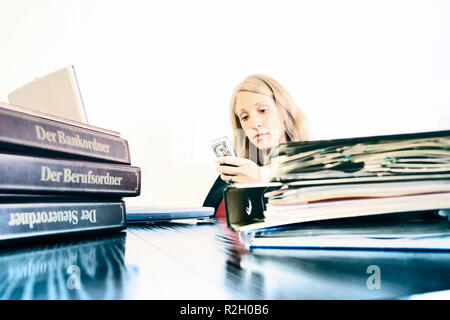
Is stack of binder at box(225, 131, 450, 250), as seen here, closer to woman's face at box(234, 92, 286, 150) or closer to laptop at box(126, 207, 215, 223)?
laptop at box(126, 207, 215, 223)

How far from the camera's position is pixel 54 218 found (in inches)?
12.3

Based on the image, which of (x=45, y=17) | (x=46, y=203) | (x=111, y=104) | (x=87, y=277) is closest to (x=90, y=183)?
(x=46, y=203)

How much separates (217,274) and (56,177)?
0.78 ft

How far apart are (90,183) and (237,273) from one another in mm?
251

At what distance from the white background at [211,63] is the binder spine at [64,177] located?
145 cm

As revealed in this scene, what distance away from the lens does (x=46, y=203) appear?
31cm

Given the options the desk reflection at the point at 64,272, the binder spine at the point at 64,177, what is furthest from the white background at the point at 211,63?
the desk reflection at the point at 64,272

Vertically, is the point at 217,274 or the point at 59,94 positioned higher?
the point at 59,94

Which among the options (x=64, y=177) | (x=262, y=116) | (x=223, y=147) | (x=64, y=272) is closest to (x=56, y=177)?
(x=64, y=177)

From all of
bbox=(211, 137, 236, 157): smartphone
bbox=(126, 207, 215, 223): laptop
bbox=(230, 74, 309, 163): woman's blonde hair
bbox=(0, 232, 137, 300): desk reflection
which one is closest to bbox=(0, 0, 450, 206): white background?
bbox=(230, 74, 309, 163): woman's blonde hair

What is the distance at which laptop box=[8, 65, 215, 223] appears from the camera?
604 millimetres

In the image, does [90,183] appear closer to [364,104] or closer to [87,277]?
[87,277]

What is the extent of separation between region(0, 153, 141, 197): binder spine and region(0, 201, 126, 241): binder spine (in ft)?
0.05

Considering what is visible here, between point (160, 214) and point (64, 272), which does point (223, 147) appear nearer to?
point (160, 214)
